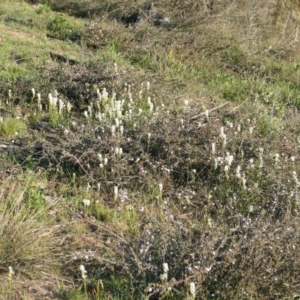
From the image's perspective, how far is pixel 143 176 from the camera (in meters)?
5.53

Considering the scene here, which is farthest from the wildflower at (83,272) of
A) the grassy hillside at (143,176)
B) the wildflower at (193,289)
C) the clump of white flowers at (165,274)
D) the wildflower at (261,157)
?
the wildflower at (261,157)

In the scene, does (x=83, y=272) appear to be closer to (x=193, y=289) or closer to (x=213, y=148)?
(x=193, y=289)

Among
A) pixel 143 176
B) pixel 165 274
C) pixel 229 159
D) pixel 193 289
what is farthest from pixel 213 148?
pixel 193 289

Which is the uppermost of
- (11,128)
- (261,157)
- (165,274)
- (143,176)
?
(165,274)

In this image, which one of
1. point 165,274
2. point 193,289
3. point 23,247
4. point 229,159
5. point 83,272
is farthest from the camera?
point 229,159

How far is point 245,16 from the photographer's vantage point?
12359 mm

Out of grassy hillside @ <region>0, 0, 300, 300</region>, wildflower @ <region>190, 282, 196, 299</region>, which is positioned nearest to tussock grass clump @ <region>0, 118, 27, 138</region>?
grassy hillside @ <region>0, 0, 300, 300</region>

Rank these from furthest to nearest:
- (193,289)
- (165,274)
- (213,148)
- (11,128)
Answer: (11,128)
(213,148)
(165,274)
(193,289)

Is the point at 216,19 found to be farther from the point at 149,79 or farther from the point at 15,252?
the point at 15,252

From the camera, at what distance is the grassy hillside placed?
3.95 meters

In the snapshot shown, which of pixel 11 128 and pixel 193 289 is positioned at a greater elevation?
pixel 193 289

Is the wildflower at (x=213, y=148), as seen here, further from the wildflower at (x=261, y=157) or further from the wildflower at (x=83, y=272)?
the wildflower at (x=83, y=272)

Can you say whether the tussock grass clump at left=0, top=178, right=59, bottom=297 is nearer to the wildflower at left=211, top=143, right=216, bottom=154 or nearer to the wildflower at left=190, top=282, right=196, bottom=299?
the wildflower at left=190, top=282, right=196, bottom=299

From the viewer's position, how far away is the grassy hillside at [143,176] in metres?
3.95
